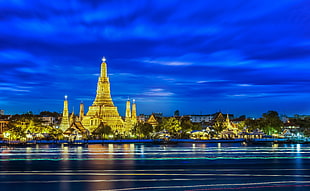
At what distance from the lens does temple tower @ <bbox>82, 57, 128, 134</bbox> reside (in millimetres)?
75562

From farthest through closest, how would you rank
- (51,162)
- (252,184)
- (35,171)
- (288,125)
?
(288,125) → (51,162) → (35,171) → (252,184)

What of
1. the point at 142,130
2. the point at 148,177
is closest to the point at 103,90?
the point at 142,130

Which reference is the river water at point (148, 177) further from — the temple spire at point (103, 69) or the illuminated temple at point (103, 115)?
the temple spire at point (103, 69)

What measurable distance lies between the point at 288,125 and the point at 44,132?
2906 inches

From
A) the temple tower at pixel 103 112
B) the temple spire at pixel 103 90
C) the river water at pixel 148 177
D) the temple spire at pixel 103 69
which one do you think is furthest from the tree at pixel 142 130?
the river water at pixel 148 177

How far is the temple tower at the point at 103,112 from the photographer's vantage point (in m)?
75.6

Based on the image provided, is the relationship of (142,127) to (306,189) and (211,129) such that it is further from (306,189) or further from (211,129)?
(306,189)

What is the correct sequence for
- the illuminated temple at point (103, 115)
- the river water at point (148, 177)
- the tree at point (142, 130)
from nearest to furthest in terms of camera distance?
the river water at point (148, 177)
the tree at point (142, 130)
the illuminated temple at point (103, 115)

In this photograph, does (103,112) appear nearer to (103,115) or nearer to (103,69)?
(103,115)

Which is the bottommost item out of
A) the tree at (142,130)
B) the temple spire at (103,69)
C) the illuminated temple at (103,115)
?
the tree at (142,130)

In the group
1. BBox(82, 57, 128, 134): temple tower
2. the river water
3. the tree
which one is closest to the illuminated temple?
BBox(82, 57, 128, 134): temple tower

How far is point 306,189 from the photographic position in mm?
18062

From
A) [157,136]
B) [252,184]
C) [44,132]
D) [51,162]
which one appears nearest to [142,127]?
[157,136]

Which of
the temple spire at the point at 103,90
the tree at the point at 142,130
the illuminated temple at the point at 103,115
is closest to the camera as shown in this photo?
the tree at the point at 142,130
